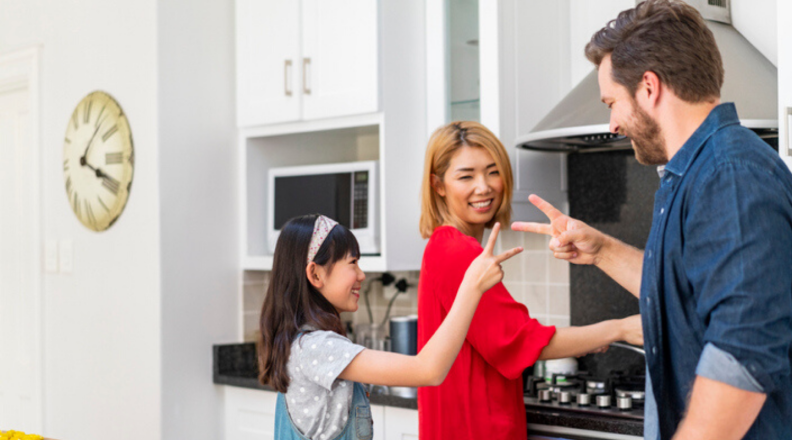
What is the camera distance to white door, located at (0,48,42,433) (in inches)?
139

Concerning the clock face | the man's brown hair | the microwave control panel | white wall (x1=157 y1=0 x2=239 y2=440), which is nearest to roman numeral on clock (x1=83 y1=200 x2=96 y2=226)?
the clock face

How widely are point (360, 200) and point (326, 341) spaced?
1.29 m

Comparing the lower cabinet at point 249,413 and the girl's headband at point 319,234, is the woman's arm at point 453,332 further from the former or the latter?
the lower cabinet at point 249,413

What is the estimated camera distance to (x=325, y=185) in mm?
2918

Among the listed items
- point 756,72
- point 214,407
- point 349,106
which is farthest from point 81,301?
point 756,72

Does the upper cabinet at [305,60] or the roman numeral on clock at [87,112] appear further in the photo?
the roman numeral on clock at [87,112]

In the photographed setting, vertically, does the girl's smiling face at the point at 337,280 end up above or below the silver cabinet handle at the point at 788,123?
below

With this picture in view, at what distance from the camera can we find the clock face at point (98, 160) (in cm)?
303

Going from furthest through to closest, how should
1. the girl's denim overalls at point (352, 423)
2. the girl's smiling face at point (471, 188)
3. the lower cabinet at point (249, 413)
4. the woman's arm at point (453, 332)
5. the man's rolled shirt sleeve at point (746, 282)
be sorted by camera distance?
the lower cabinet at point (249, 413) < the girl's smiling face at point (471, 188) < the girl's denim overalls at point (352, 423) < the woman's arm at point (453, 332) < the man's rolled shirt sleeve at point (746, 282)

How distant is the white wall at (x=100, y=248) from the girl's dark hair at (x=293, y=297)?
1361 mm

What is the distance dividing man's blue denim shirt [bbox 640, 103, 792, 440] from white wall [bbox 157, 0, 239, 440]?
79.8 inches

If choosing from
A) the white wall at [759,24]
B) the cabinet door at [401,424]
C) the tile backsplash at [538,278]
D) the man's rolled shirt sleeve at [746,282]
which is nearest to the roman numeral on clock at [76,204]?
the cabinet door at [401,424]

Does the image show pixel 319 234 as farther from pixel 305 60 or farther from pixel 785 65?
pixel 305 60

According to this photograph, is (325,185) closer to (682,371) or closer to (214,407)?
(214,407)
